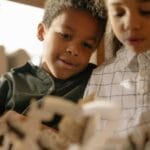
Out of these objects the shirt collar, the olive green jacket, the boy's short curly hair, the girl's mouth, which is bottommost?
the olive green jacket

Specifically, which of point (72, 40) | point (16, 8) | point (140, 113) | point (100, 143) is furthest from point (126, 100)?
point (16, 8)

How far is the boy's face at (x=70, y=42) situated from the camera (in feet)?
2.51

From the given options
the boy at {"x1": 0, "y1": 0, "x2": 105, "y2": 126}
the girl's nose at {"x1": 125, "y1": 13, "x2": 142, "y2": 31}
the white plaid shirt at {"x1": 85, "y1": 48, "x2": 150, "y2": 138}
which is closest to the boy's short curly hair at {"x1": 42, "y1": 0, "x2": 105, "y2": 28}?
the boy at {"x1": 0, "y1": 0, "x2": 105, "y2": 126}

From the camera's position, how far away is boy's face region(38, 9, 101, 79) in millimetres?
764

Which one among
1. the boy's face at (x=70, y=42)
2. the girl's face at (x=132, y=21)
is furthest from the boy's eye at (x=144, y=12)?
the boy's face at (x=70, y=42)

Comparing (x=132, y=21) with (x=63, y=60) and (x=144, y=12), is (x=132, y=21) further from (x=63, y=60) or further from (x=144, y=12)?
(x=63, y=60)

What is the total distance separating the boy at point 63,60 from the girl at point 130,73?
5cm

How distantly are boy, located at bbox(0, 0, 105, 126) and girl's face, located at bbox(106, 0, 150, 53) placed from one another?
14 cm

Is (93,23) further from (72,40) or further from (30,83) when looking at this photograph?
(30,83)

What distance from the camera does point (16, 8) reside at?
3.76 feet

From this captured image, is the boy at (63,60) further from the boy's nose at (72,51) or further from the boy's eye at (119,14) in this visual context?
the boy's eye at (119,14)

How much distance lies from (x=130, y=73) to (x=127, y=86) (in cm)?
3

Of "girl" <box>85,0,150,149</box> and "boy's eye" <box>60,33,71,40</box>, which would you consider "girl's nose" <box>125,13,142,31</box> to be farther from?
"boy's eye" <box>60,33,71,40</box>

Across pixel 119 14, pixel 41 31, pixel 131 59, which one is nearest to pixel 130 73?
pixel 131 59
